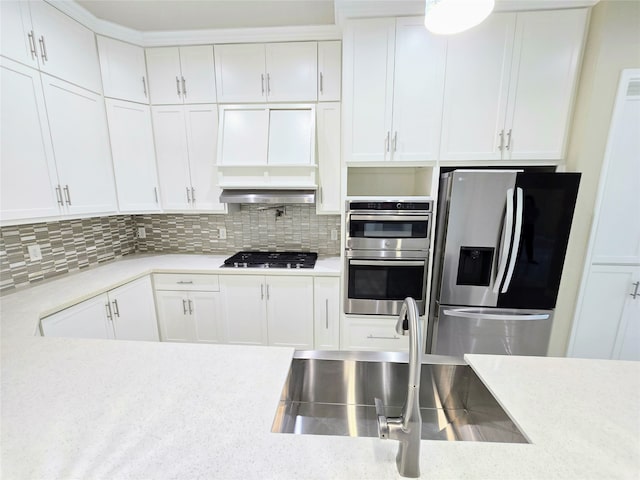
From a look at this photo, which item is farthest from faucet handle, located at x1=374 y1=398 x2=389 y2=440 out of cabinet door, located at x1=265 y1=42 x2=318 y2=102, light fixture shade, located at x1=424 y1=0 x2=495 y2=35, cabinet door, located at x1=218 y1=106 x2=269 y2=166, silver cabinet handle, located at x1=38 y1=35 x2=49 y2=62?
silver cabinet handle, located at x1=38 y1=35 x2=49 y2=62

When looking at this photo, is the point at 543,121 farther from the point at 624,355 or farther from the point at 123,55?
the point at 123,55

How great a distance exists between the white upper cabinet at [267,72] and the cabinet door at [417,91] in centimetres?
73

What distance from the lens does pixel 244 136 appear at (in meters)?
2.30

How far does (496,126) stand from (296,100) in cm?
155

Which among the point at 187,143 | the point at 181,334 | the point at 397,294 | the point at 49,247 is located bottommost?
the point at 181,334

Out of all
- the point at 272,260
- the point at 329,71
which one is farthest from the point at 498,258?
the point at 329,71

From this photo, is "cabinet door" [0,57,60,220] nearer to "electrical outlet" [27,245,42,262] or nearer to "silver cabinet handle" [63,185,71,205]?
"silver cabinet handle" [63,185,71,205]

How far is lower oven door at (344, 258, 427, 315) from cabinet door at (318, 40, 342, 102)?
4.58ft

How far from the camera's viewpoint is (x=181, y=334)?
7.89 ft

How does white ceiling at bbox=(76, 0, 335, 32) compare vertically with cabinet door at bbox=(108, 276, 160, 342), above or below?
above

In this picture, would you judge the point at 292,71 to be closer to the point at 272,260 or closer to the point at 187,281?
the point at 272,260

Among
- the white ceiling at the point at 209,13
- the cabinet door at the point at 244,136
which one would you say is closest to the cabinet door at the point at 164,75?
the white ceiling at the point at 209,13

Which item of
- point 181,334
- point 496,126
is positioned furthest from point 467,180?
point 181,334

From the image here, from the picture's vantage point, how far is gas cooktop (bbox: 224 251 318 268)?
2.32 m
